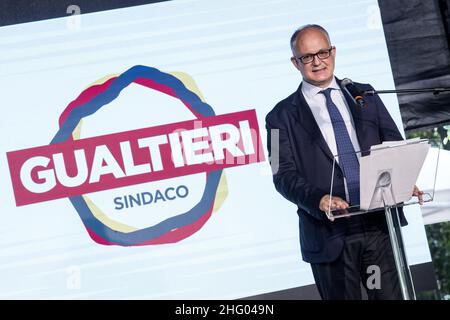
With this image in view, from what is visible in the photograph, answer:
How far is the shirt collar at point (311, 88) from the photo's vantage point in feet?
19.1

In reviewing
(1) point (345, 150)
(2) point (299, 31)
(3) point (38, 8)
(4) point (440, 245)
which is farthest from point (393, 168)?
(4) point (440, 245)

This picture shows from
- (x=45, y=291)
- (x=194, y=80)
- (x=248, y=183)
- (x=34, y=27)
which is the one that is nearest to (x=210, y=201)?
(x=248, y=183)

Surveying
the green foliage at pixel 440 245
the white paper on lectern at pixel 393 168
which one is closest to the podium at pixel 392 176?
the white paper on lectern at pixel 393 168

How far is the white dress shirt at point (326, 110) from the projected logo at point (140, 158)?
1.31ft

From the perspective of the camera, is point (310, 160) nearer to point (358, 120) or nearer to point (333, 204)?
point (358, 120)

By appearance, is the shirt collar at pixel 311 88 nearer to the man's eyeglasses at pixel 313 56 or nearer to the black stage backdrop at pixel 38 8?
the man's eyeglasses at pixel 313 56

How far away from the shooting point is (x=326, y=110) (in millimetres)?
5762

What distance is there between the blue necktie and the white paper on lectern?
91cm

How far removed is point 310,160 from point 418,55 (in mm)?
1164

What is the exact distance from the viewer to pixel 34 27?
5.82 metres

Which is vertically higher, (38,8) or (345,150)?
(38,8)

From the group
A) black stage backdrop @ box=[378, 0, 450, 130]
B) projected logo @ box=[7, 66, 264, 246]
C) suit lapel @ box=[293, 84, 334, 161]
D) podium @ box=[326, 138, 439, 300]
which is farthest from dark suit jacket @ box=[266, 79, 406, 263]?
podium @ box=[326, 138, 439, 300]
